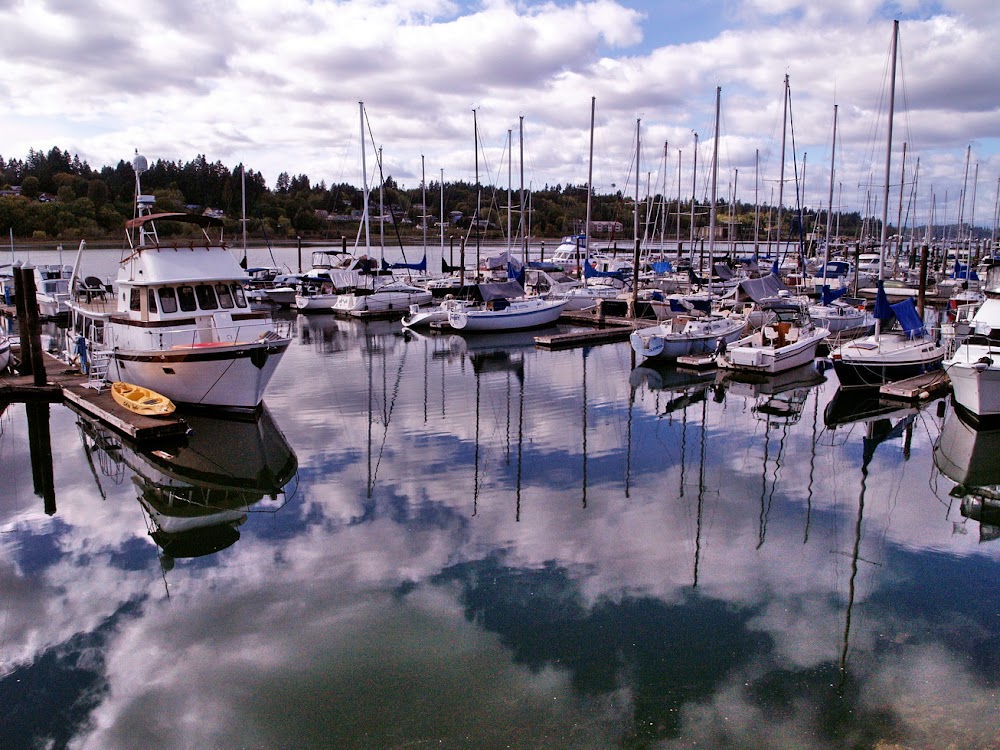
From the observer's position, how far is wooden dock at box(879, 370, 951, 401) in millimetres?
20891

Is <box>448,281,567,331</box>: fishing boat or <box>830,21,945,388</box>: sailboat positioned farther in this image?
<box>448,281,567,331</box>: fishing boat

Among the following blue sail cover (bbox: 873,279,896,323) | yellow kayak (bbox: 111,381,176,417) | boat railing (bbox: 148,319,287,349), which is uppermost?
blue sail cover (bbox: 873,279,896,323)

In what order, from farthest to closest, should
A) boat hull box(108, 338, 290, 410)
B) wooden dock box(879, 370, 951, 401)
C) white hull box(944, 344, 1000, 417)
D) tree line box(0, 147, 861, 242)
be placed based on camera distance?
tree line box(0, 147, 861, 242), wooden dock box(879, 370, 951, 401), boat hull box(108, 338, 290, 410), white hull box(944, 344, 1000, 417)

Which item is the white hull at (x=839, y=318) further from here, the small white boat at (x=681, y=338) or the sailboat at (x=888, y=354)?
the sailboat at (x=888, y=354)

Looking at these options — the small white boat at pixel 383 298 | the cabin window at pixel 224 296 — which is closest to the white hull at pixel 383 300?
the small white boat at pixel 383 298

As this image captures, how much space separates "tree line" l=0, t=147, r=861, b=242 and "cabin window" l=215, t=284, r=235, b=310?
8155 centimetres

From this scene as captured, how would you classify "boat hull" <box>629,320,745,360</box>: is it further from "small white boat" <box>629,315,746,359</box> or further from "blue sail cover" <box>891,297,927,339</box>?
"blue sail cover" <box>891,297,927,339</box>

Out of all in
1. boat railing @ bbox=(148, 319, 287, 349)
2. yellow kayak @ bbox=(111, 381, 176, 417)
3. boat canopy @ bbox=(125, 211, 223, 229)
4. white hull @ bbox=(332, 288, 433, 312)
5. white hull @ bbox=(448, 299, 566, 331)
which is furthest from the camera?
white hull @ bbox=(332, 288, 433, 312)

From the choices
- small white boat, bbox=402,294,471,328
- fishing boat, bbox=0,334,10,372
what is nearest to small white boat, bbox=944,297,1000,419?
small white boat, bbox=402,294,471,328

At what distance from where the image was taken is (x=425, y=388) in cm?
2289

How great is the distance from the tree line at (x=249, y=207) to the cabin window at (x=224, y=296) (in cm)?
8155

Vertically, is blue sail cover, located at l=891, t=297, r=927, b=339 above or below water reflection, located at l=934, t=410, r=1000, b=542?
above

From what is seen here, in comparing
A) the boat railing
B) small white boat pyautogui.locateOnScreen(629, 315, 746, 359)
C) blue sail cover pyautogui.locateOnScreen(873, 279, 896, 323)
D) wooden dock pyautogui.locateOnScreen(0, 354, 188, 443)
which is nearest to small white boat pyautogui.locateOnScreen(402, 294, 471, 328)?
small white boat pyautogui.locateOnScreen(629, 315, 746, 359)

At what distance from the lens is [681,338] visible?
27.0 m
